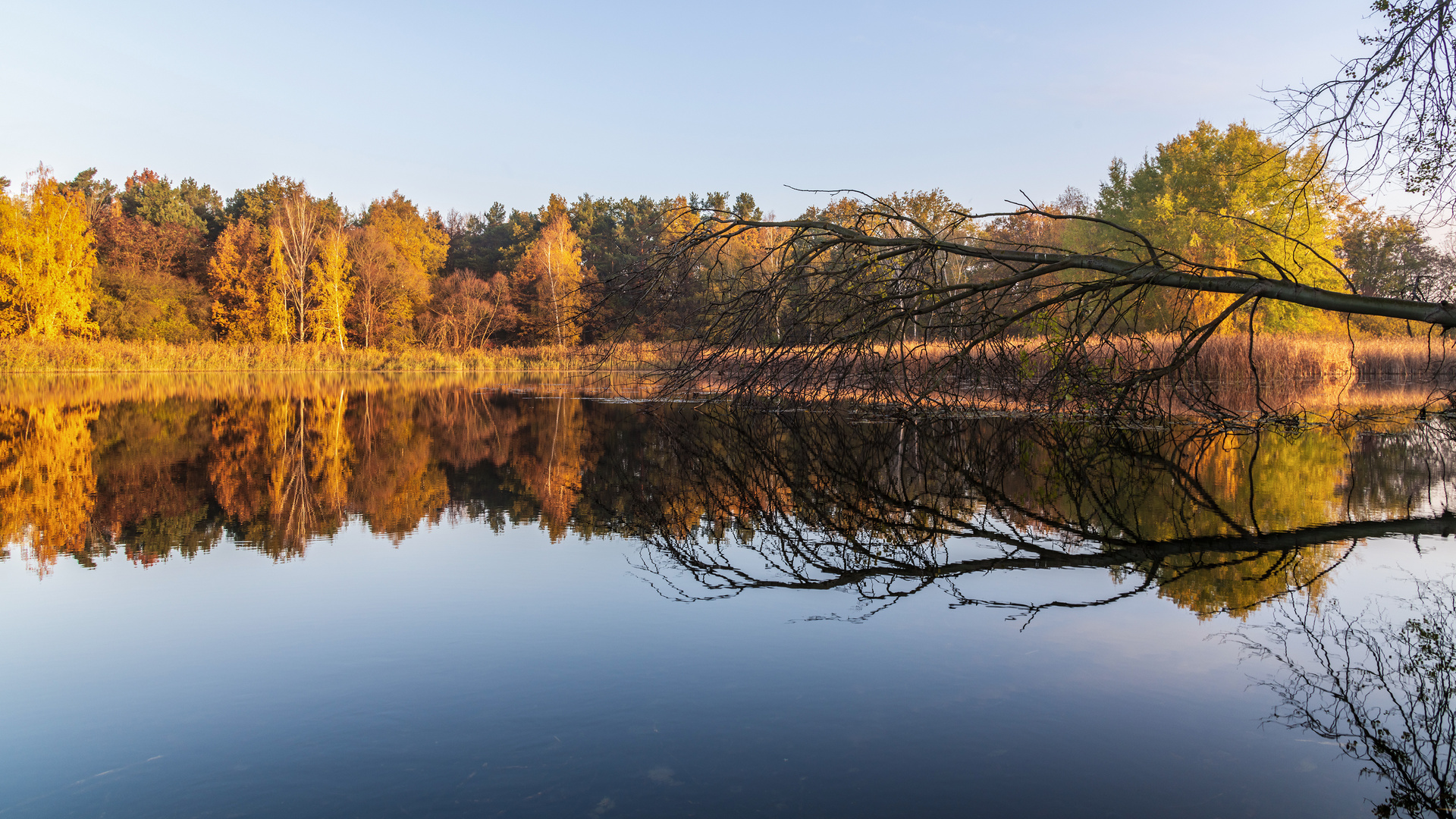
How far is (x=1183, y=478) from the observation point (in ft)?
19.0

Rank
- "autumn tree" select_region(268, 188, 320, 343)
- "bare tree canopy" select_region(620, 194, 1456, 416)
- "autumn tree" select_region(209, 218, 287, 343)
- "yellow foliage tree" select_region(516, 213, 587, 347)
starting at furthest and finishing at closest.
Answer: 1. "yellow foliage tree" select_region(516, 213, 587, 347)
2. "autumn tree" select_region(209, 218, 287, 343)
3. "autumn tree" select_region(268, 188, 320, 343)
4. "bare tree canopy" select_region(620, 194, 1456, 416)

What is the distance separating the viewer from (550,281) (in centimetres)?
4306

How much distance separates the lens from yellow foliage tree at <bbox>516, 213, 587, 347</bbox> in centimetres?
4278

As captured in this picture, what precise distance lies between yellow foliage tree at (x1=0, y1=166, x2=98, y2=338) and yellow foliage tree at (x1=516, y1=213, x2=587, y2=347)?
18595 millimetres

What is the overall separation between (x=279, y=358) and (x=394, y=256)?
1114 cm

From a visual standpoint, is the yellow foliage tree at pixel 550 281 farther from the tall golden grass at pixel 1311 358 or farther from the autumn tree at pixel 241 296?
the tall golden grass at pixel 1311 358

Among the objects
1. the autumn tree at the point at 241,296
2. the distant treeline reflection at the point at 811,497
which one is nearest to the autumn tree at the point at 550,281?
the autumn tree at the point at 241,296

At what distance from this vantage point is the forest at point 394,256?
32344mm

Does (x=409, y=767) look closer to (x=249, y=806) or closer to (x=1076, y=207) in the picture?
(x=249, y=806)

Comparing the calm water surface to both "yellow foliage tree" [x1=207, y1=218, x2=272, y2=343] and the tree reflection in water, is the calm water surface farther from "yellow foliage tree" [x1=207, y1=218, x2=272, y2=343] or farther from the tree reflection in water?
"yellow foliage tree" [x1=207, y1=218, x2=272, y2=343]

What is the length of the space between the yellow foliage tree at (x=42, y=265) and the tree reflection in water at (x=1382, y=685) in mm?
39384

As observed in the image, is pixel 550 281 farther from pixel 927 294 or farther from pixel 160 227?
pixel 927 294

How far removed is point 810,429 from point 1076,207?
48696 millimetres

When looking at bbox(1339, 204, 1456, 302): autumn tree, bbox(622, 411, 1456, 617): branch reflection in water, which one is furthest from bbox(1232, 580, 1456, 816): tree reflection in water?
bbox(1339, 204, 1456, 302): autumn tree
